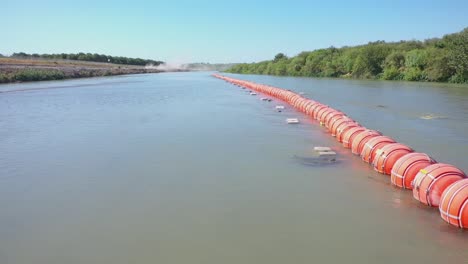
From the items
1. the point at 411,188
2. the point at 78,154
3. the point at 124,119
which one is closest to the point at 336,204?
the point at 411,188

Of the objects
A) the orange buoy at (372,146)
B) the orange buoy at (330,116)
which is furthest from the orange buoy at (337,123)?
the orange buoy at (372,146)

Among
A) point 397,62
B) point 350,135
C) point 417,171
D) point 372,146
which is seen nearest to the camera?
point 417,171

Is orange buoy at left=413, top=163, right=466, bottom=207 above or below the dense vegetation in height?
below

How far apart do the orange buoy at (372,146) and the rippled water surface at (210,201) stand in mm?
342

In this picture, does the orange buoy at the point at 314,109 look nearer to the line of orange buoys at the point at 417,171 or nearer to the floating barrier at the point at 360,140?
the line of orange buoys at the point at 417,171

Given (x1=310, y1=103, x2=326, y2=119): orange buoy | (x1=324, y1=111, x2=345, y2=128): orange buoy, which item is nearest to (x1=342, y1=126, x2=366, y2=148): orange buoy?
(x1=324, y1=111, x2=345, y2=128): orange buoy

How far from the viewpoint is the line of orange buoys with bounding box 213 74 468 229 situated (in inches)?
285

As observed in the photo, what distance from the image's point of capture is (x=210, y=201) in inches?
348

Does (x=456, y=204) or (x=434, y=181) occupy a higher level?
(x=434, y=181)

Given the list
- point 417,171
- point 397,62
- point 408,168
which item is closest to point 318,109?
point 408,168

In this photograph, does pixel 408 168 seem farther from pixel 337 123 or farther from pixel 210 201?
pixel 337 123

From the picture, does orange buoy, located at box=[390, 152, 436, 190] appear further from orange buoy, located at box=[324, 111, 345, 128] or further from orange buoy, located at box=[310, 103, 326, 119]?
orange buoy, located at box=[310, 103, 326, 119]

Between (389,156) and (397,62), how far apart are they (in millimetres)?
57941

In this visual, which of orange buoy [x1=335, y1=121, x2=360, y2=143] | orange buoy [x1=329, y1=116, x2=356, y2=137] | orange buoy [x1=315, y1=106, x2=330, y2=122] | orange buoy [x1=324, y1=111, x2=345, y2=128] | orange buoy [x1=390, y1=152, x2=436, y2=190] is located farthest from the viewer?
orange buoy [x1=315, y1=106, x2=330, y2=122]
